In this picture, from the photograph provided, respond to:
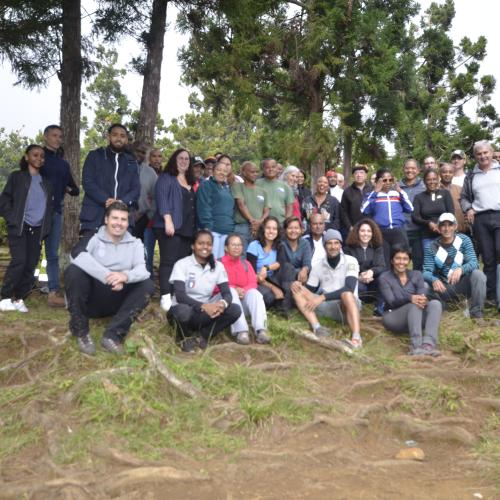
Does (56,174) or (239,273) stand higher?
(56,174)

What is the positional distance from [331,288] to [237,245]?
1131mm

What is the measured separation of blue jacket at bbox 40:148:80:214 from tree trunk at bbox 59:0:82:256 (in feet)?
1.78

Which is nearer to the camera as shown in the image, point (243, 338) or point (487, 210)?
point (243, 338)

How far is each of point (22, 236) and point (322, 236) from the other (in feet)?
10.9

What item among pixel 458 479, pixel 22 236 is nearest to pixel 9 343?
pixel 22 236

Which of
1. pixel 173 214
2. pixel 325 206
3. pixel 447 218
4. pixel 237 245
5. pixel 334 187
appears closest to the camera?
pixel 237 245

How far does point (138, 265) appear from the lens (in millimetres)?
4801

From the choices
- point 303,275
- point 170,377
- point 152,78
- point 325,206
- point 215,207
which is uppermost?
point 152,78

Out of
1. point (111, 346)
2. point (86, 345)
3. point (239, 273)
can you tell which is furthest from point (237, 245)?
point (86, 345)

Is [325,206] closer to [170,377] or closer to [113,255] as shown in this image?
[113,255]

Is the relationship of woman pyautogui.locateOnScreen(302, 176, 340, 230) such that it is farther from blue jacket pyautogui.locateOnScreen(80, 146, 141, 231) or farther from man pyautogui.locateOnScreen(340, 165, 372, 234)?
blue jacket pyautogui.locateOnScreen(80, 146, 141, 231)

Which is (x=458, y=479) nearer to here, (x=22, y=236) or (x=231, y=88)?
(x=22, y=236)

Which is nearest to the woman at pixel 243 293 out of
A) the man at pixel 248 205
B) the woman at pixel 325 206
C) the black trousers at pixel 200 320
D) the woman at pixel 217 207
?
the black trousers at pixel 200 320

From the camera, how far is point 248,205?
6.55 metres
